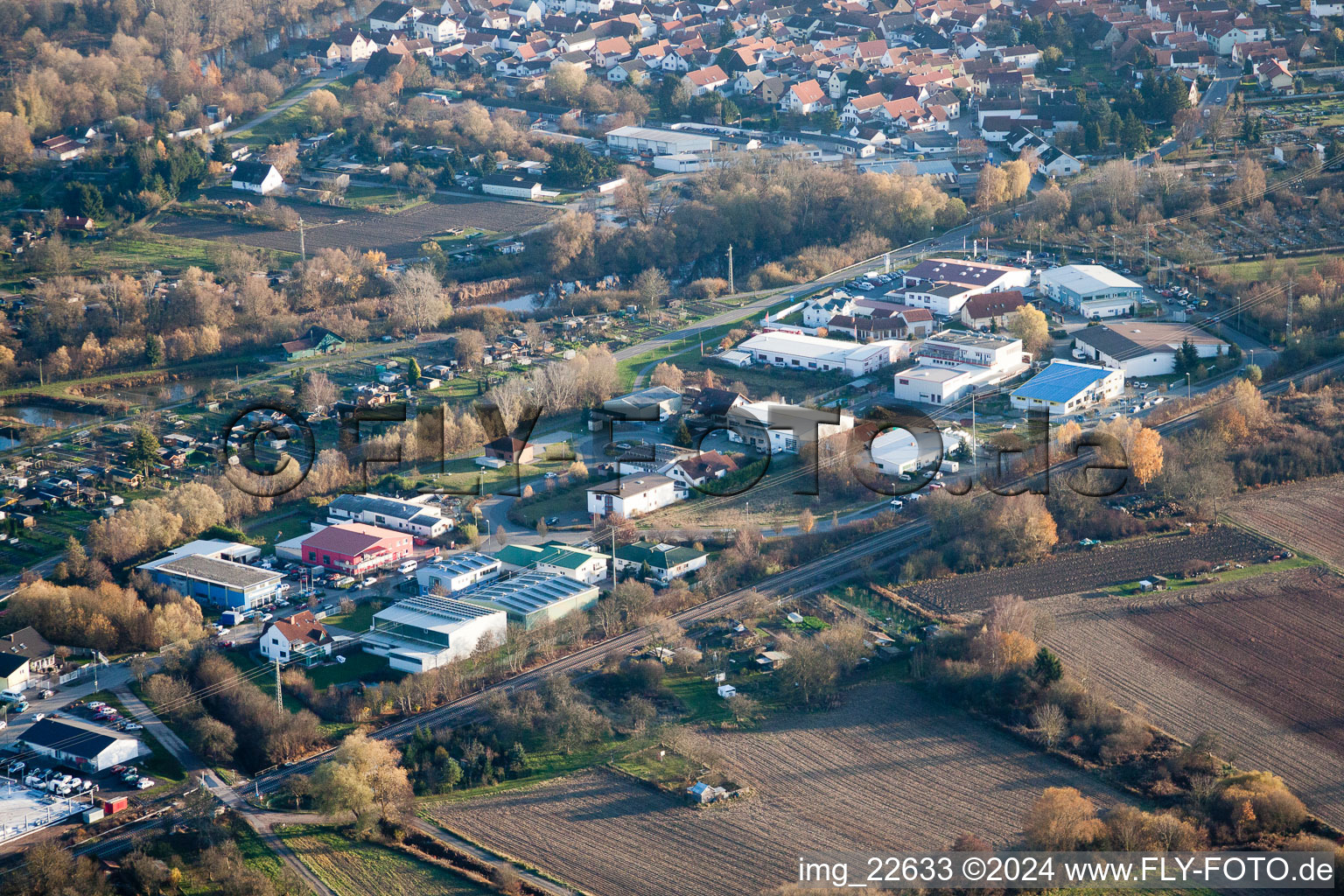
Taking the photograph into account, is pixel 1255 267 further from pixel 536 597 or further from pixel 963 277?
pixel 536 597

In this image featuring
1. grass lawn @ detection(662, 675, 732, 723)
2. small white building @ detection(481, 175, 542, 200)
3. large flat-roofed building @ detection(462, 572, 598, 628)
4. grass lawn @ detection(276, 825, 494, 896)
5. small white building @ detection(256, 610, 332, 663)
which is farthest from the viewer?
small white building @ detection(481, 175, 542, 200)

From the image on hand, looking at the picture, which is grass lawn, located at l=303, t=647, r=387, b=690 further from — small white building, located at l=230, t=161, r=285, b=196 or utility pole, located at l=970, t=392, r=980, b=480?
small white building, located at l=230, t=161, r=285, b=196

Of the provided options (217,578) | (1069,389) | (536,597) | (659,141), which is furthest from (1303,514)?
(659,141)

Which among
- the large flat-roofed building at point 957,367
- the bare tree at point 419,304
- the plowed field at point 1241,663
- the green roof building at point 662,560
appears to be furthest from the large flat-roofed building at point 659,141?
the plowed field at point 1241,663

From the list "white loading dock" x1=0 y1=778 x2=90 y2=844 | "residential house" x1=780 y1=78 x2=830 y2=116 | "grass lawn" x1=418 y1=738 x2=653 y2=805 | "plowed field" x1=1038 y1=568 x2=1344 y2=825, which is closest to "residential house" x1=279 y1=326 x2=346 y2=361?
"white loading dock" x1=0 y1=778 x2=90 y2=844

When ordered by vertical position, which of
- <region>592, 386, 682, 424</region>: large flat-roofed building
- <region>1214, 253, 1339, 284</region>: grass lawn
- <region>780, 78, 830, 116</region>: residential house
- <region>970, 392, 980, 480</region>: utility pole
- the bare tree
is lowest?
<region>970, 392, 980, 480</region>: utility pole

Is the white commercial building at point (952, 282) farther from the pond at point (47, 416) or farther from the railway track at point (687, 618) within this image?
the pond at point (47, 416)

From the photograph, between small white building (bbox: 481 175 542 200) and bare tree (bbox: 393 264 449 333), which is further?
small white building (bbox: 481 175 542 200)

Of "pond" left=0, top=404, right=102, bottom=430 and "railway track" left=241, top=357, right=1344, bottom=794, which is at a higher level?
"pond" left=0, top=404, right=102, bottom=430
